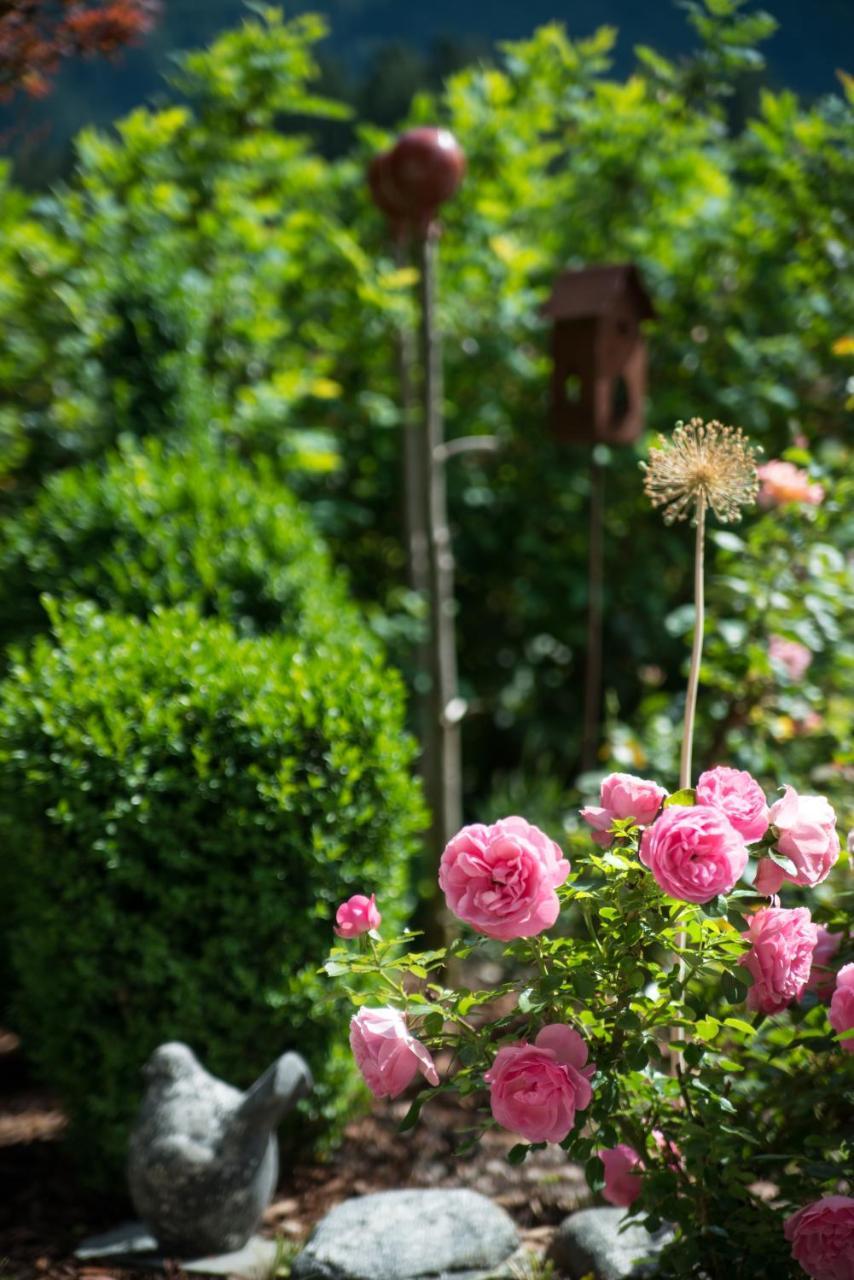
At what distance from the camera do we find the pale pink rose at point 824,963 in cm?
194

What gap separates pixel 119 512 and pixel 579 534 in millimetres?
1990

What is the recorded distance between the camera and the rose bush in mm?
1517

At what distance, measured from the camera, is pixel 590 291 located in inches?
135

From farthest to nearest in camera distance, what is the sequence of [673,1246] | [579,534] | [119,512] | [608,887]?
[579,534] → [119,512] → [673,1246] → [608,887]

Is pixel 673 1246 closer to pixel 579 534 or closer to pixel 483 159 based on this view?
pixel 579 534

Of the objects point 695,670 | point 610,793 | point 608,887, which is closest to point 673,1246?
point 608,887

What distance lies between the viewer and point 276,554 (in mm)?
3213

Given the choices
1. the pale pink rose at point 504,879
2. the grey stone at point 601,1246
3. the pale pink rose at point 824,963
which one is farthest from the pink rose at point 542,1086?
the grey stone at point 601,1246

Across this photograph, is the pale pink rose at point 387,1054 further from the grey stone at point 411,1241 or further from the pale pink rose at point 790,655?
the pale pink rose at point 790,655

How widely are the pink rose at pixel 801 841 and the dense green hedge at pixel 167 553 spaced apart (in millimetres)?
1648

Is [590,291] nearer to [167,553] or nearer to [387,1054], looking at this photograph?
[167,553]

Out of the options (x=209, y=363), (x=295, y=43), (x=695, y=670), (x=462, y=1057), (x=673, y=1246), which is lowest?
(x=673, y=1246)

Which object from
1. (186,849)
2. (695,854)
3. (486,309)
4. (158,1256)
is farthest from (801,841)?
(486,309)

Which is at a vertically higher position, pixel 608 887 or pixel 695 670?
pixel 695 670
